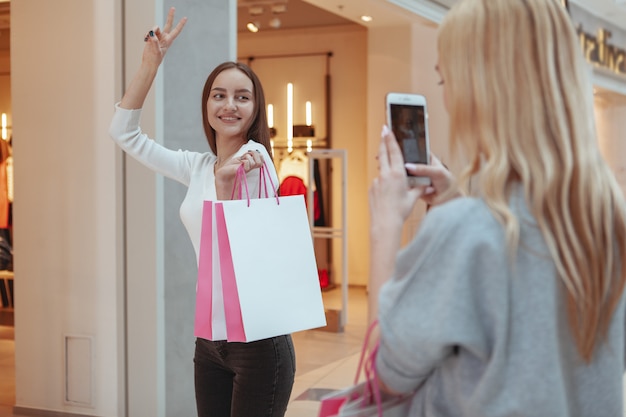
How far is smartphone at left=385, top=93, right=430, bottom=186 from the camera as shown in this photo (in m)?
1.26

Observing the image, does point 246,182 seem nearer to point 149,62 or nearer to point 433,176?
point 149,62

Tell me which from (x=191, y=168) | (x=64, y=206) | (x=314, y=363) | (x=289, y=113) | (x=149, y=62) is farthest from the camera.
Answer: (x=289, y=113)

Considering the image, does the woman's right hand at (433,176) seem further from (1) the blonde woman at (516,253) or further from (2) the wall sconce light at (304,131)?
(2) the wall sconce light at (304,131)

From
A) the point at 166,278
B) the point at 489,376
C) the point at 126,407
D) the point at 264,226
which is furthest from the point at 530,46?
the point at 126,407

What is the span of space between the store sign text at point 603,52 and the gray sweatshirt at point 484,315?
34.4 ft

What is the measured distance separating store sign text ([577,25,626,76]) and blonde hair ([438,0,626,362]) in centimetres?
1038

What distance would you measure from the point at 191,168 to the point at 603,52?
1070cm

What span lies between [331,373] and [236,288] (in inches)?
141

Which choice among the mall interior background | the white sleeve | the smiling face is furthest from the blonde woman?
the mall interior background

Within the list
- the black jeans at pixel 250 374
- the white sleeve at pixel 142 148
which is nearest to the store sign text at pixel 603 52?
the white sleeve at pixel 142 148

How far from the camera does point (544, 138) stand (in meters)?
1.00

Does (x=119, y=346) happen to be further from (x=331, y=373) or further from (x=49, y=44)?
(x=331, y=373)

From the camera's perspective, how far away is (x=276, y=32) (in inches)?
401

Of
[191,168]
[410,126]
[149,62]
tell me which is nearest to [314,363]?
[191,168]
